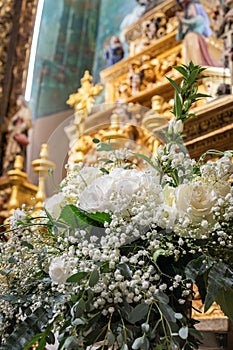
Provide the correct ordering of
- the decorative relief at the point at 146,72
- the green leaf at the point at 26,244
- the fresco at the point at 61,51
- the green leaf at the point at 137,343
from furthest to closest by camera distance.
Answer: the fresco at the point at 61,51 → the decorative relief at the point at 146,72 → the green leaf at the point at 26,244 → the green leaf at the point at 137,343

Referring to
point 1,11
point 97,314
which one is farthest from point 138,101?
point 97,314

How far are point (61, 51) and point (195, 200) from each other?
484 cm

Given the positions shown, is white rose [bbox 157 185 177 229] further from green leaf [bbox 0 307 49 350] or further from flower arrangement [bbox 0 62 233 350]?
green leaf [bbox 0 307 49 350]

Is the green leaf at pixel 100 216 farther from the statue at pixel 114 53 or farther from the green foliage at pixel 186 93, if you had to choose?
the statue at pixel 114 53

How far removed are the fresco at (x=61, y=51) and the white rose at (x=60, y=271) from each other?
4318mm

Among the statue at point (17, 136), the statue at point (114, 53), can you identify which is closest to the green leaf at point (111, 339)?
the statue at point (17, 136)

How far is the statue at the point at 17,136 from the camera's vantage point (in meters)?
3.48

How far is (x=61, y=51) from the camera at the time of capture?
5.29 metres

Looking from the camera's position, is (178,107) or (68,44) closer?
(178,107)

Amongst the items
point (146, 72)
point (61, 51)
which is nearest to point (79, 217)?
point (146, 72)

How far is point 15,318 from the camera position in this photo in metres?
0.75

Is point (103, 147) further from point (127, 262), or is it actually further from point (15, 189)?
point (15, 189)

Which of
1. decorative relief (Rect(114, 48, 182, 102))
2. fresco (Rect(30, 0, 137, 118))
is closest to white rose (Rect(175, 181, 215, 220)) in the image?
decorative relief (Rect(114, 48, 182, 102))

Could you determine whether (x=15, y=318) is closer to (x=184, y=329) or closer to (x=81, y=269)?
(x=81, y=269)
